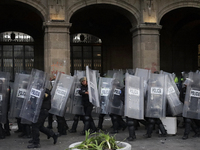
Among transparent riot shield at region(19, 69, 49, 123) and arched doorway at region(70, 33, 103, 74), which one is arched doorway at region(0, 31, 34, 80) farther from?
transparent riot shield at region(19, 69, 49, 123)

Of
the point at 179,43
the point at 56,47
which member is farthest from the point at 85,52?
the point at 179,43

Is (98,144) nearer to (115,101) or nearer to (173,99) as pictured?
(115,101)

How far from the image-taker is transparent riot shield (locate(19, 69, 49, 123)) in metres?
7.41

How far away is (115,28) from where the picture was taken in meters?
19.9

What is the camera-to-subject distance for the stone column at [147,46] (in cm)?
1537

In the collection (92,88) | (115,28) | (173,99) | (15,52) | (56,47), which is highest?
(115,28)

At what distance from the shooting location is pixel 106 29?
19812 millimetres

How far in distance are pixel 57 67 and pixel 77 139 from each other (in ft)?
21.4

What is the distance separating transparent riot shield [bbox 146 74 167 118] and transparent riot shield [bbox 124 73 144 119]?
39 cm

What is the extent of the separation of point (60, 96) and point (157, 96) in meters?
2.68

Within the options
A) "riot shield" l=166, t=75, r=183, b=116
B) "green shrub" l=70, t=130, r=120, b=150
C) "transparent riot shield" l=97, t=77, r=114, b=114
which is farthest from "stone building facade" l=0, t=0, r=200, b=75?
"green shrub" l=70, t=130, r=120, b=150

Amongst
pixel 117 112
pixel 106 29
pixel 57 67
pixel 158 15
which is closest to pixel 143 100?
pixel 117 112

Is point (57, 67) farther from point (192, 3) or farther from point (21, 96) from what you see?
point (192, 3)

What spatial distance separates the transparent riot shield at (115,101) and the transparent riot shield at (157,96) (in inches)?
36.3
